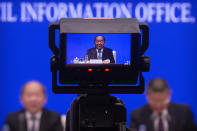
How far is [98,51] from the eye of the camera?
1.56m

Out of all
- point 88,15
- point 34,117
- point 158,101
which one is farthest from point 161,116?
point 88,15

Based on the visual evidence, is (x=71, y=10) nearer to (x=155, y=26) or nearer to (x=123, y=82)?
(x=155, y=26)

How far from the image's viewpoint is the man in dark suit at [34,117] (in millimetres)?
2326

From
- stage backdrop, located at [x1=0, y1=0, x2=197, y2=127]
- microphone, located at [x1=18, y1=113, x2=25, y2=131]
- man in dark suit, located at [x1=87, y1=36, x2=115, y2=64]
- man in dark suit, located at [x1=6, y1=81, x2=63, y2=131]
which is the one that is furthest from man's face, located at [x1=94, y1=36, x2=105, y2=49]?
stage backdrop, located at [x1=0, y1=0, x2=197, y2=127]

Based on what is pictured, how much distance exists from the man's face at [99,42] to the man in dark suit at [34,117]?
83 centimetres

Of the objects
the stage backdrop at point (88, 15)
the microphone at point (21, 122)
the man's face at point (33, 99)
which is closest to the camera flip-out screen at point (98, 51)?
the man's face at point (33, 99)

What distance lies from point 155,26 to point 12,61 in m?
1.11

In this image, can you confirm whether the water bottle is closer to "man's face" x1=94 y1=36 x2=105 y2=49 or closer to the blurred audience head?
the blurred audience head

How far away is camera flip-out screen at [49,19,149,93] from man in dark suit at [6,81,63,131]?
0.77 meters

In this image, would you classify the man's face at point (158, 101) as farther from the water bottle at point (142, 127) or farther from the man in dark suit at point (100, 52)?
the man in dark suit at point (100, 52)

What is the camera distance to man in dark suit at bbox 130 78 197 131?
8.34 ft

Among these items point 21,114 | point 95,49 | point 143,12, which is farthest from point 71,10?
point 95,49

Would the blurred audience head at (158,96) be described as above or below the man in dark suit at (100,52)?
below

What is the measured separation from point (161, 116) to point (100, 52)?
1.15 metres
